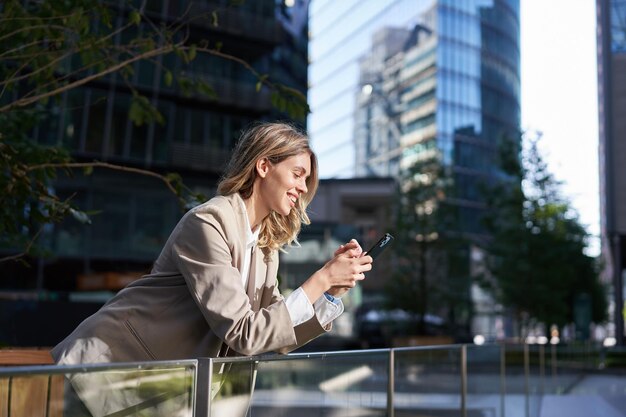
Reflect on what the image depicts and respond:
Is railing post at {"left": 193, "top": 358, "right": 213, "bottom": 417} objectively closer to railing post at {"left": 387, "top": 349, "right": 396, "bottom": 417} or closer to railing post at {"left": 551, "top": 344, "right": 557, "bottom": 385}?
railing post at {"left": 387, "top": 349, "right": 396, "bottom": 417}

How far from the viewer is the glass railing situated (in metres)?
2.26

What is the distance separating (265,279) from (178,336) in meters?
0.43

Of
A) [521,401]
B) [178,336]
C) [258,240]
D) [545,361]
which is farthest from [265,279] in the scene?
[545,361]

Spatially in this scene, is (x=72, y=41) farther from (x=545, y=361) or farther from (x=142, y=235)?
(x=142, y=235)

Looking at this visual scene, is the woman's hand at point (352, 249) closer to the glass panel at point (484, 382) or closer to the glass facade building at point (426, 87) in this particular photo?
the glass panel at point (484, 382)

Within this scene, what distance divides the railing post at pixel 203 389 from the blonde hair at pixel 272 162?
53 cm

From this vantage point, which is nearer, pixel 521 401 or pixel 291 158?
pixel 291 158

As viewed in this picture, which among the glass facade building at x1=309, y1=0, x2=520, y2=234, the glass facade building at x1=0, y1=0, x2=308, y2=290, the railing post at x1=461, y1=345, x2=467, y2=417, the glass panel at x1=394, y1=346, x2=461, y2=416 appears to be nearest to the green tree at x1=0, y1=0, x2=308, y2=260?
the glass panel at x1=394, y1=346, x2=461, y2=416

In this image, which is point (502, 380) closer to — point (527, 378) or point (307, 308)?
point (527, 378)

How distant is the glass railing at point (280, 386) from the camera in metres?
2.26

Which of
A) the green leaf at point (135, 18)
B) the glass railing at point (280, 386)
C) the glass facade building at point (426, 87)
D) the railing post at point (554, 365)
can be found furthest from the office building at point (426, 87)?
the green leaf at point (135, 18)

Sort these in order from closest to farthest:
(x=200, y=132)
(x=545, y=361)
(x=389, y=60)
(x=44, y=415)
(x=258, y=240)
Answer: (x=44, y=415) < (x=258, y=240) < (x=545, y=361) < (x=200, y=132) < (x=389, y=60)

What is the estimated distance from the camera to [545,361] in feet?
45.3

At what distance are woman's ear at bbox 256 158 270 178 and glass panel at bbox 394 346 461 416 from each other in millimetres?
2256
